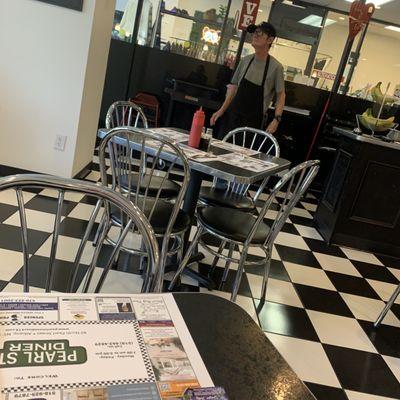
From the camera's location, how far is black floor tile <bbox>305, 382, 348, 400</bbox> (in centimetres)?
182

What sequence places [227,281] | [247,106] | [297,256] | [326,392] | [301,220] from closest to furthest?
1. [326,392]
2. [227,281]
3. [297,256]
4. [247,106]
5. [301,220]

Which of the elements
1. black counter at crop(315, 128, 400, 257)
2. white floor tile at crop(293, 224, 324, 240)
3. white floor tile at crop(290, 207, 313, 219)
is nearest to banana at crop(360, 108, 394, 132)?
black counter at crop(315, 128, 400, 257)

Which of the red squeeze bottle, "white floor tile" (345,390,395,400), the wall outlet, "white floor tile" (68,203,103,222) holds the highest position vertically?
the red squeeze bottle

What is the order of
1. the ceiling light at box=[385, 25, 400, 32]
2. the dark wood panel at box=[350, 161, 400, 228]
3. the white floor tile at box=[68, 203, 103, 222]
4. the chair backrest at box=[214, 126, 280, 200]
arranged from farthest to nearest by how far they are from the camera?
1. the ceiling light at box=[385, 25, 400, 32]
2. the dark wood panel at box=[350, 161, 400, 228]
3. the white floor tile at box=[68, 203, 103, 222]
4. the chair backrest at box=[214, 126, 280, 200]

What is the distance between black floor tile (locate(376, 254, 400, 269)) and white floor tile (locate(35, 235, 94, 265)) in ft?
8.32

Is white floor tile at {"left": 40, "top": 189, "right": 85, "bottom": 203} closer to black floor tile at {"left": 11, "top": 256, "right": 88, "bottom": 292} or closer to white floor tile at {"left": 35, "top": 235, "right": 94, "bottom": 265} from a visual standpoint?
white floor tile at {"left": 35, "top": 235, "right": 94, "bottom": 265}

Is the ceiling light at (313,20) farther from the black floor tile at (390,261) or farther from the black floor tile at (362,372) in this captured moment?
the black floor tile at (362,372)

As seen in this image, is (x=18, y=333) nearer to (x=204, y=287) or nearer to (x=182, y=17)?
(x=204, y=287)

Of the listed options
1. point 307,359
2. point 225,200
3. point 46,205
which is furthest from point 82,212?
point 307,359

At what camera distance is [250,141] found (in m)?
4.30

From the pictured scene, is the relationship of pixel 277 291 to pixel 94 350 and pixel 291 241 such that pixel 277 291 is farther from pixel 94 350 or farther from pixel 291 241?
pixel 94 350

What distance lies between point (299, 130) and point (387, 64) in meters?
2.77

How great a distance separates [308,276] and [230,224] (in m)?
1.08

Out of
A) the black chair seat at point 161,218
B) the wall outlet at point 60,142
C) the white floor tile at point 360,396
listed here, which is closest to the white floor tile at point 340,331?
the white floor tile at point 360,396
